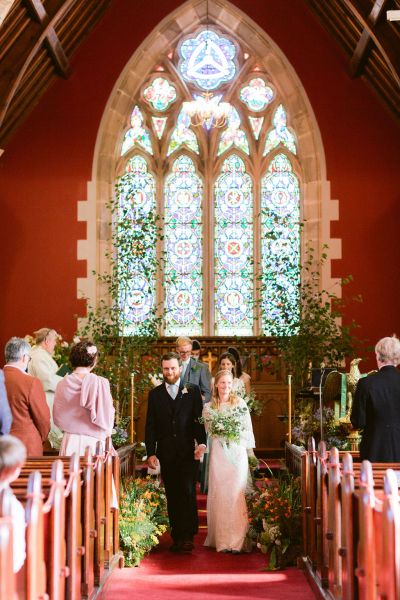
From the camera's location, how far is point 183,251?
38.0 feet

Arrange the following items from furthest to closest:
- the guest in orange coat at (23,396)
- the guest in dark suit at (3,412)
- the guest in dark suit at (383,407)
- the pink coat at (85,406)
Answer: the pink coat at (85,406)
the guest in orange coat at (23,396)
the guest in dark suit at (383,407)
the guest in dark suit at (3,412)

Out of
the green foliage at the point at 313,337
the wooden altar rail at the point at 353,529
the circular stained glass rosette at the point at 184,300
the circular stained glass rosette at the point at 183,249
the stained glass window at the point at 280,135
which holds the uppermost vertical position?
the stained glass window at the point at 280,135

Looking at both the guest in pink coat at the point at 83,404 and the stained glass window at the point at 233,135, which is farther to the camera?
the stained glass window at the point at 233,135

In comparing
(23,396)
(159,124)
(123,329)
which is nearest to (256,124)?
(159,124)

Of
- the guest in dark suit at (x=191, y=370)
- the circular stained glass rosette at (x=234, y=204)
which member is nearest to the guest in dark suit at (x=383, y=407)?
the guest in dark suit at (x=191, y=370)

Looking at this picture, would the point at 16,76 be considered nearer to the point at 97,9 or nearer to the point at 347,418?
the point at 97,9

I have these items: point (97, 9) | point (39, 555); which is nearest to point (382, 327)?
point (97, 9)

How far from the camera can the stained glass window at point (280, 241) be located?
10672mm

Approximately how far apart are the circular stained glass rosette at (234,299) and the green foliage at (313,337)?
70 centimetres

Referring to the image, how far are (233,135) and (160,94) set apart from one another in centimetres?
99

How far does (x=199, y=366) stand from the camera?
309 inches

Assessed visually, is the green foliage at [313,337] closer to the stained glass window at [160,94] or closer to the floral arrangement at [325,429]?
the floral arrangement at [325,429]

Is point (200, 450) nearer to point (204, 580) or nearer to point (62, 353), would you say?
point (204, 580)

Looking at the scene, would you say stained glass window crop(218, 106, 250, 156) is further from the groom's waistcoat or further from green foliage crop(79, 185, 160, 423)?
the groom's waistcoat
